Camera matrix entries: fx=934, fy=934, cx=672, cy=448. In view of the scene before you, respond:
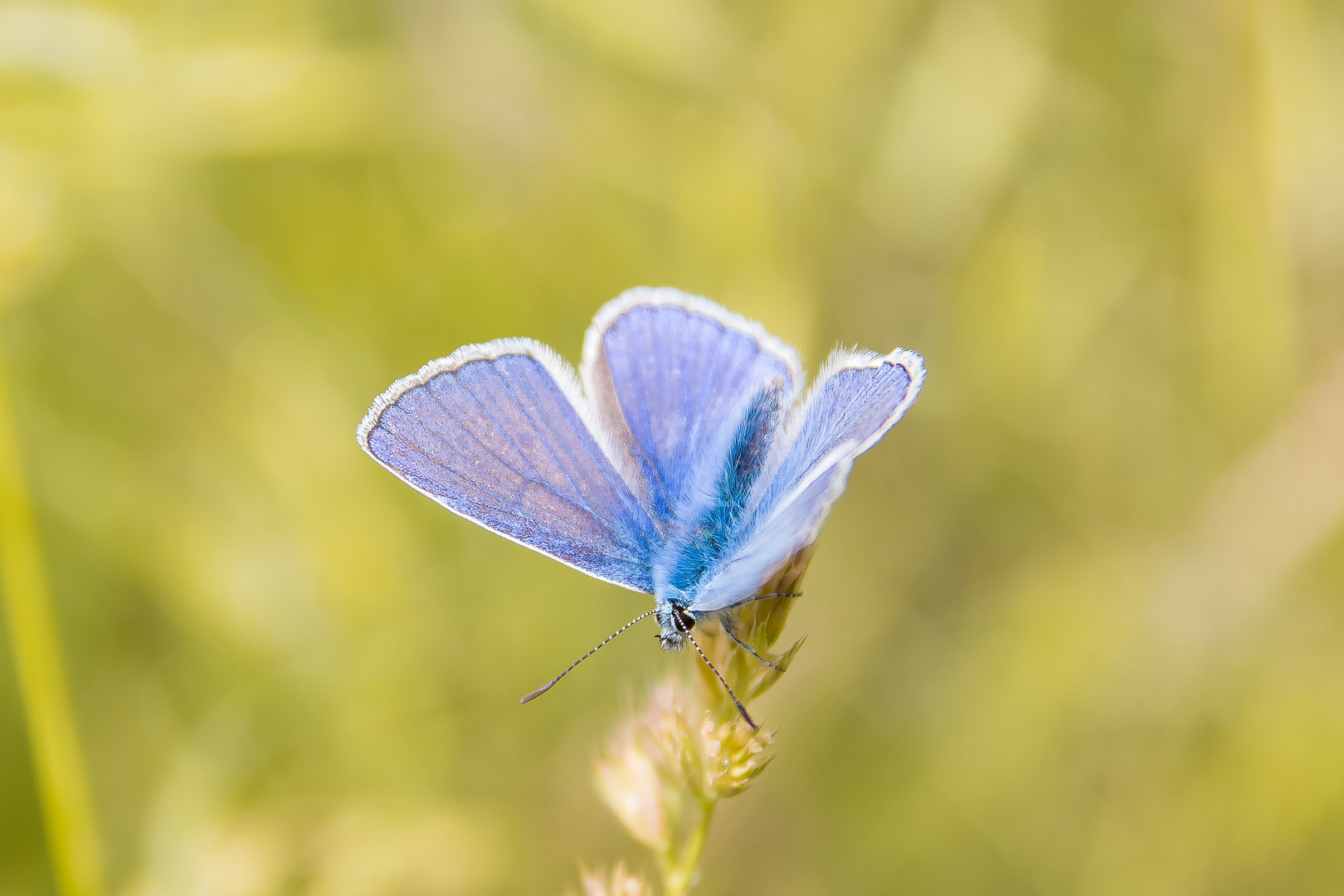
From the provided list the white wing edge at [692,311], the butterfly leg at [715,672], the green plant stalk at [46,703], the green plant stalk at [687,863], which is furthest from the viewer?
the white wing edge at [692,311]

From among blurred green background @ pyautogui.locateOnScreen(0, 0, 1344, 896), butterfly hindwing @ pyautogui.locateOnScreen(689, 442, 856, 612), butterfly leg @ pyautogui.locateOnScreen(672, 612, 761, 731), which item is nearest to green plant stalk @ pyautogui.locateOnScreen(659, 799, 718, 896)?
butterfly leg @ pyautogui.locateOnScreen(672, 612, 761, 731)

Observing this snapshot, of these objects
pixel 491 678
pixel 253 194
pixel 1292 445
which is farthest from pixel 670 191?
pixel 1292 445

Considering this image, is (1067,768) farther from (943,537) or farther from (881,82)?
(881,82)

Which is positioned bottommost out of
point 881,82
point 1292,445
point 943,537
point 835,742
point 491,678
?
point 491,678

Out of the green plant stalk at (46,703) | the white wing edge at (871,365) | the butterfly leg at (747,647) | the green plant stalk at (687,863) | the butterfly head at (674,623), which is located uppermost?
the white wing edge at (871,365)

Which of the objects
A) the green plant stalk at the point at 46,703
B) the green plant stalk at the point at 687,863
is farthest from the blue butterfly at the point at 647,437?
the green plant stalk at the point at 46,703

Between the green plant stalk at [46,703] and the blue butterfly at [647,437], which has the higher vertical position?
the blue butterfly at [647,437]

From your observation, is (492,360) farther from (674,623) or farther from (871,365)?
(871,365)

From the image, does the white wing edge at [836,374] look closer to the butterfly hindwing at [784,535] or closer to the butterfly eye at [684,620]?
the butterfly hindwing at [784,535]
